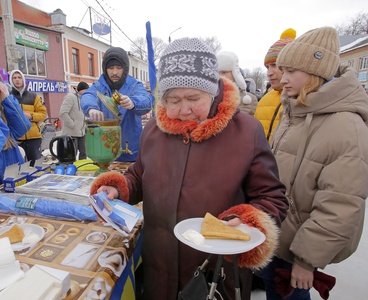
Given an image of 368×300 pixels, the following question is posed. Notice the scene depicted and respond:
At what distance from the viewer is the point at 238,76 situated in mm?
2930

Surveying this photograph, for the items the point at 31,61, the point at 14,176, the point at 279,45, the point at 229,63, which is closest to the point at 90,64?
the point at 31,61

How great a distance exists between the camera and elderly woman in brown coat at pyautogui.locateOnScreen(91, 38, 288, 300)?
1.02 m

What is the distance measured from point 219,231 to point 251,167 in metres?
0.32

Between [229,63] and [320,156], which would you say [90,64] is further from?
[320,156]

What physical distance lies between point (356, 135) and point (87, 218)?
1.29m

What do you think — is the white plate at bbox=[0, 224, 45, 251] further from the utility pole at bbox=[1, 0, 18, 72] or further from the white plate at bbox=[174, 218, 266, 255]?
the utility pole at bbox=[1, 0, 18, 72]

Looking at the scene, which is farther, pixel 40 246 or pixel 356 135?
pixel 356 135

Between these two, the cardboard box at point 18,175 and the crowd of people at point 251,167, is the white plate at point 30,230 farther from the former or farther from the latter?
the cardboard box at point 18,175

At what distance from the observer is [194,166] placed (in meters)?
1.05

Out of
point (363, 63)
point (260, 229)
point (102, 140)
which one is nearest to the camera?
point (260, 229)

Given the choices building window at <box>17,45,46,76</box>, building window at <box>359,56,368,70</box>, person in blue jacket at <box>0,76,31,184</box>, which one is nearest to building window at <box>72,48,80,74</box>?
building window at <box>17,45,46,76</box>

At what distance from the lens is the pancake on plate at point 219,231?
2.60ft

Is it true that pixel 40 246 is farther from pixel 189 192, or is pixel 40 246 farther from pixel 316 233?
pixel 316 233

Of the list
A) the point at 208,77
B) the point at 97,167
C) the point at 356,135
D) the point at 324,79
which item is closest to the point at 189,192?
the point at 208,77
